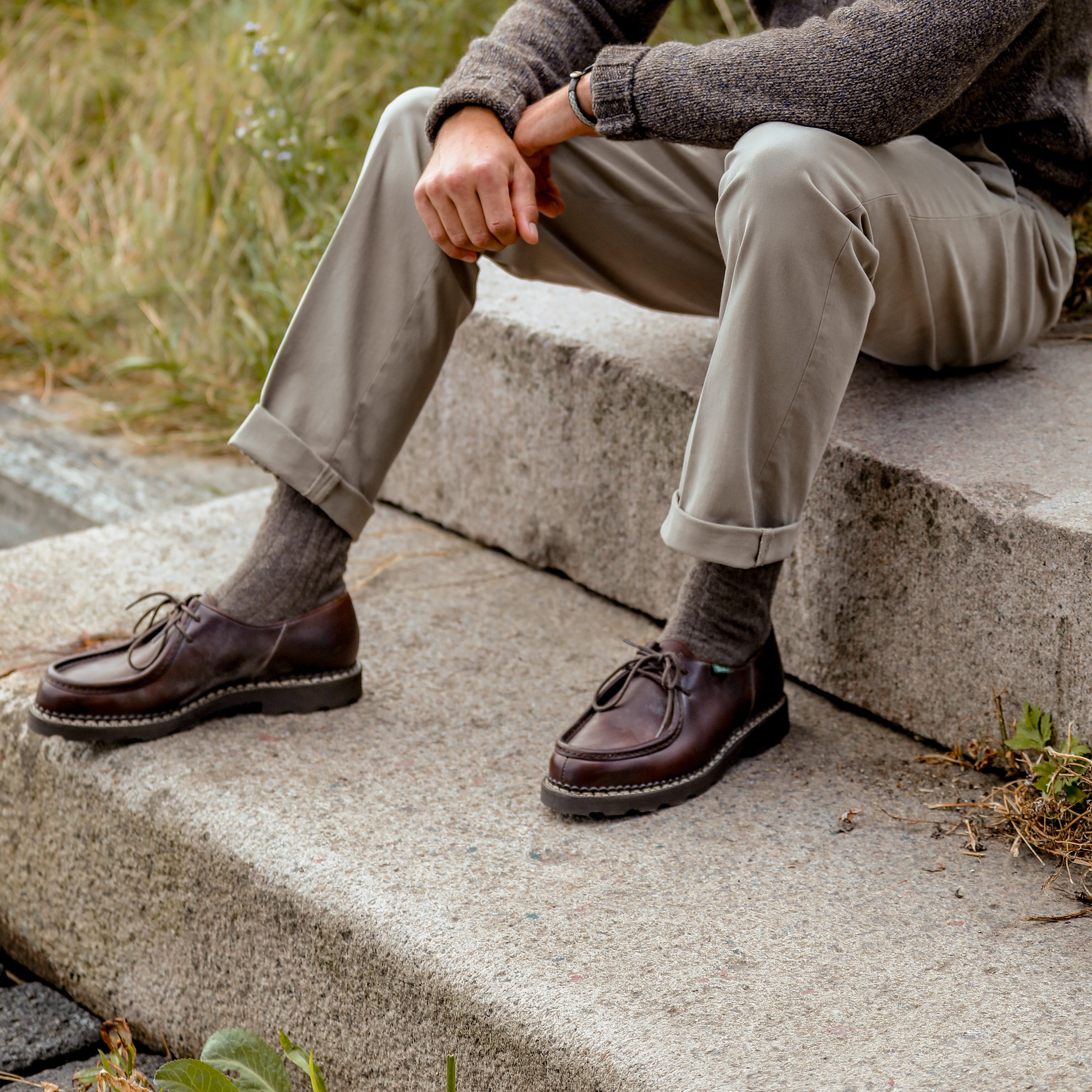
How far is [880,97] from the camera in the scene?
148 centimetres

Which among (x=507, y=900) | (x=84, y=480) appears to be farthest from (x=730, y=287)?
(x=84, y=480)

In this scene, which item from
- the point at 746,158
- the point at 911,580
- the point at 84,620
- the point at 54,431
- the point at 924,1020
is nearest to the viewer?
the point at 924,1020

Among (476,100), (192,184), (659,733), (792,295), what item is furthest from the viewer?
(192,184)

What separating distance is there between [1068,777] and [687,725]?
44cm

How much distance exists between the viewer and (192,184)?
3.81m

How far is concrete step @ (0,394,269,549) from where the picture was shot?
119 inches

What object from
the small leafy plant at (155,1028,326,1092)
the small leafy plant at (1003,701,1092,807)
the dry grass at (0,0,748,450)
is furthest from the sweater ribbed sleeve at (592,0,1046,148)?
the dry grass at (0,0,748,450)

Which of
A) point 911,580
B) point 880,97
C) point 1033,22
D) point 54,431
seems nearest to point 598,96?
point 880,97

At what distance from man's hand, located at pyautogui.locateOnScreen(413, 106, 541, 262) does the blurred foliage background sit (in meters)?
1.49

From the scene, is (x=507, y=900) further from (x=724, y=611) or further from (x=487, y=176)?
(x=487, y=176)

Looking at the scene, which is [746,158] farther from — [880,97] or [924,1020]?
[924,1020]

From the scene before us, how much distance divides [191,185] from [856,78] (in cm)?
278

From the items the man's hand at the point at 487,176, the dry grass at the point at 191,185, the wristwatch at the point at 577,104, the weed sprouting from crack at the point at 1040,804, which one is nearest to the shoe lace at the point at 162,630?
the man's hand at the point at 487,176

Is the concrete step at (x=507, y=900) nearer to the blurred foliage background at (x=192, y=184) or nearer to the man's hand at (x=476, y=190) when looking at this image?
the man's hand at (x=476, y=190)
